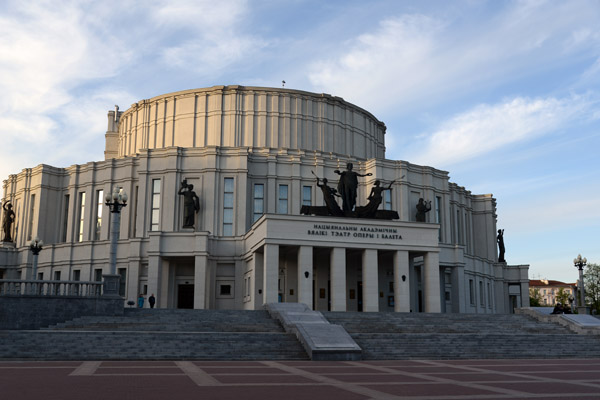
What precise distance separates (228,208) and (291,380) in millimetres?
35849

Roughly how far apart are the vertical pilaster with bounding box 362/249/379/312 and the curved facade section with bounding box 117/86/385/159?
1899cm

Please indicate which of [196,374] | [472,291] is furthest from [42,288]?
[472,291]

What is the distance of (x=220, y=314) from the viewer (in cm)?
3312

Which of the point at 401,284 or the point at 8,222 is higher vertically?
the point at 8,222

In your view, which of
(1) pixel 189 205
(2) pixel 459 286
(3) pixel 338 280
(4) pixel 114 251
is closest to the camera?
(4) pixel 114 251

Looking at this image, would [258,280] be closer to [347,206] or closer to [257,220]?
[257,220]

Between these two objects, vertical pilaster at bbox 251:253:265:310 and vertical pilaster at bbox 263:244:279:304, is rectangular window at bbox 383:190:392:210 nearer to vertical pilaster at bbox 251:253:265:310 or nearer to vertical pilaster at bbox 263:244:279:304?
vertical pilaster at bbox 251:253:265:310

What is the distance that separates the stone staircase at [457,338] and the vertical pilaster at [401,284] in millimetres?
5901

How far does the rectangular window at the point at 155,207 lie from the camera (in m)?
51.4

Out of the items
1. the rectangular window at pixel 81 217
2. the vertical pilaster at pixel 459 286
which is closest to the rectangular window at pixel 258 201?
the rectangular window at pixel 81 217

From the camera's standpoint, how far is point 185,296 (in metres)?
49.2

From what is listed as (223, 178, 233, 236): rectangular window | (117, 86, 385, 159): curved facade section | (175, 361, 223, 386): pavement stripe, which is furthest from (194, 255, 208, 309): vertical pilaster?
(175, 361, 223, 386): pavement stripe

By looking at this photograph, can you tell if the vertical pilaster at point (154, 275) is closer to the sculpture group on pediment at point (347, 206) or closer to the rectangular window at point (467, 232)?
the sculpture group on pediment at point (347, 206)

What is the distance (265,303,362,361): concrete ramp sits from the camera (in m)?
23.5
